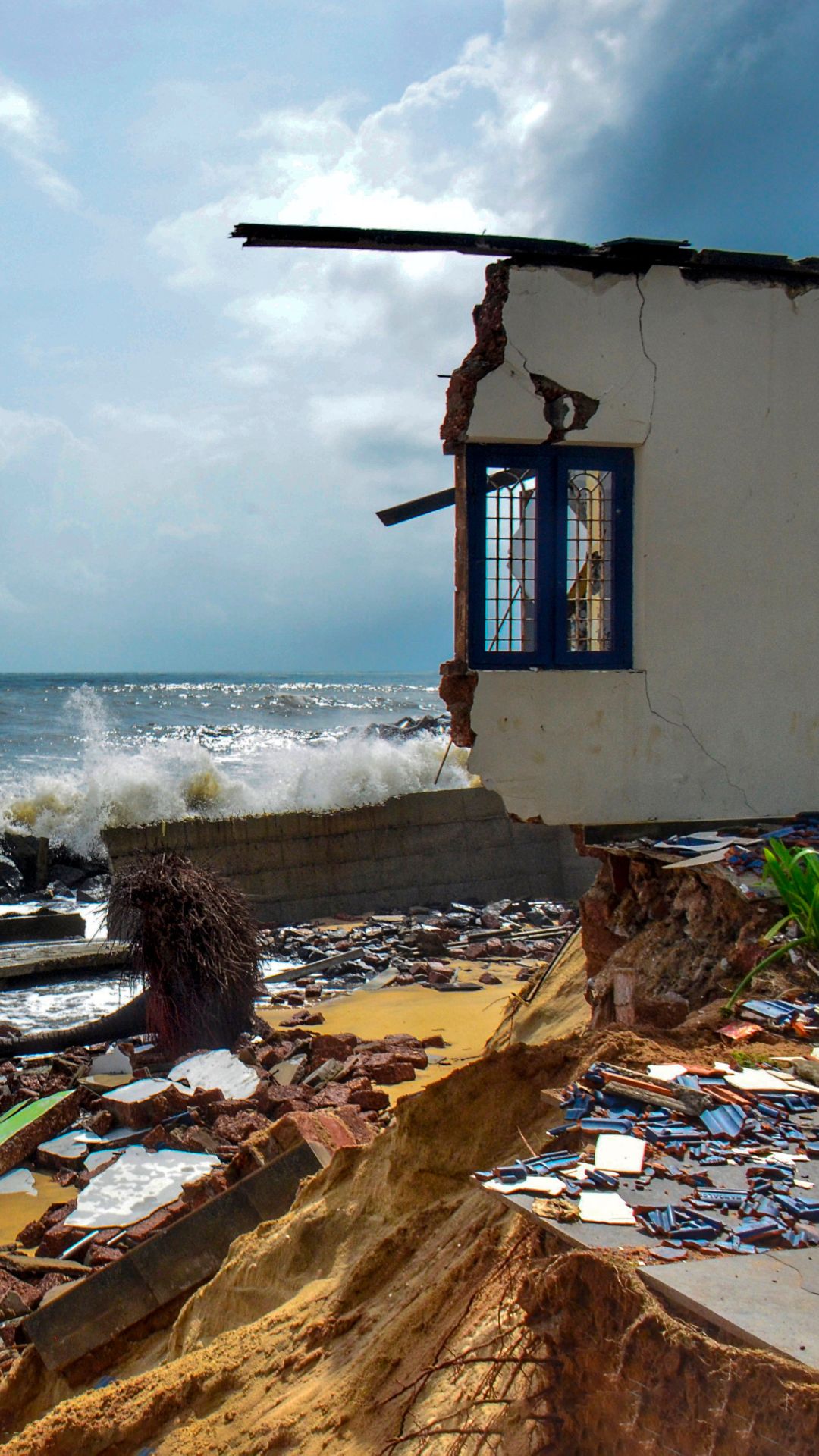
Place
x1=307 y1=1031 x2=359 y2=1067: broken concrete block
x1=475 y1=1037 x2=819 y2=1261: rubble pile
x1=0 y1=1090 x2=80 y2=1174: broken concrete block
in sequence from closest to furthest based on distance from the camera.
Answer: x1=475 y1=1037 x2=819 y2=1261: rubble pile → x1=0 y1=1090 x2=80 y2=1174: broken concrete block → x1=307 y1=1031 x2=359 y2=1067: broken concrete block

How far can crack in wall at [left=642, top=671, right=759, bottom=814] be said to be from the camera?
798 cm

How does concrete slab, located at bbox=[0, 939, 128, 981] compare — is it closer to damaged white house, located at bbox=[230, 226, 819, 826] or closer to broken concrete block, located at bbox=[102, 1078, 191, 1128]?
broken concrete block, located at bbox=[102, 1078, 191, 1128]

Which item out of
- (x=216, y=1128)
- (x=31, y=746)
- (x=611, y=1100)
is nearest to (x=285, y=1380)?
(x=611, y=1100)

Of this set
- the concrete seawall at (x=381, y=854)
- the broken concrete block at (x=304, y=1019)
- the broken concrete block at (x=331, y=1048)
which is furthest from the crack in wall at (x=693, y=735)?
the concrete seawall at (x=381, y=854)

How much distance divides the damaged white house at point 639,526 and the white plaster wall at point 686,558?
0.01 m

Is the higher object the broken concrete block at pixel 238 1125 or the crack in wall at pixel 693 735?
the crack in wall at pixel 693 735

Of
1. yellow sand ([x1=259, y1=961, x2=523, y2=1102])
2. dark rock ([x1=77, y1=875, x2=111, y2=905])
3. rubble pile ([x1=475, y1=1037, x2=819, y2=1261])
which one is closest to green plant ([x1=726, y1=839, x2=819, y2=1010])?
rubble pile ([x1=475, y1=1037, x2=819, y2=1261])

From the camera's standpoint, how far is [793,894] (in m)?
6.12

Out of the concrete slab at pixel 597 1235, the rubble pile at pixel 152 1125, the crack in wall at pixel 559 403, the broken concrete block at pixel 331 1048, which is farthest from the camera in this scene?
the broken concrete block at pixel 331 1048

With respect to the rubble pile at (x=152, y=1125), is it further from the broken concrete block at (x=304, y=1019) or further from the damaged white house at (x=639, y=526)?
the damaged white house at (x=639, y=526)

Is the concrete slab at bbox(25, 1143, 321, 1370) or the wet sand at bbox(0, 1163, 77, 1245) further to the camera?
the wet sand at bbox(0, 1163, 77, 1245)

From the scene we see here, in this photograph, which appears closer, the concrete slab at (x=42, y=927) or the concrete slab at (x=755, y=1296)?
the concrete slab at (x=755, y=1296)

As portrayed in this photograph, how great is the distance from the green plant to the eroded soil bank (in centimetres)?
106

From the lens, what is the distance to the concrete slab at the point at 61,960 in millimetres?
13742
